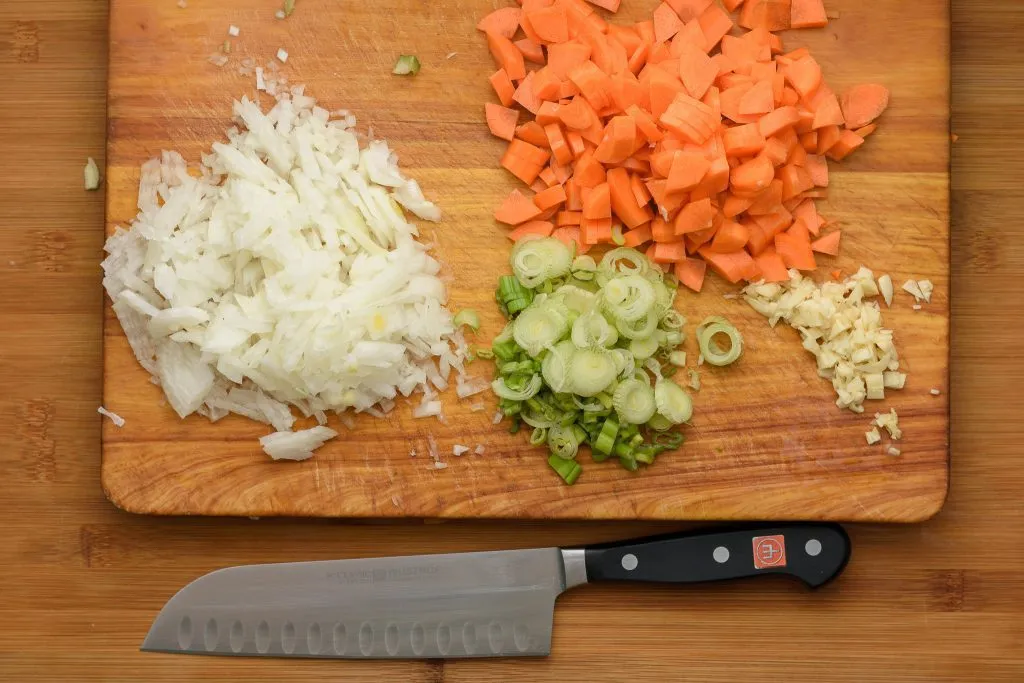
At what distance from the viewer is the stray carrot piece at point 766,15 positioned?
2182mm

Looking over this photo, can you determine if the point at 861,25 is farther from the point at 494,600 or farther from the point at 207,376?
the point at 207,376

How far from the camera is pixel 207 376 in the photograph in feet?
6.96

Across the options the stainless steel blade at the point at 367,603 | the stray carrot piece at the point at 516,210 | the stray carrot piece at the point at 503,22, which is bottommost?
the stainless steel blade at the point at 367,603

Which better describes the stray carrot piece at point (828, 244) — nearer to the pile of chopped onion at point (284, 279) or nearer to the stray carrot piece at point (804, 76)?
the stray carrot piece at point (804, 76)

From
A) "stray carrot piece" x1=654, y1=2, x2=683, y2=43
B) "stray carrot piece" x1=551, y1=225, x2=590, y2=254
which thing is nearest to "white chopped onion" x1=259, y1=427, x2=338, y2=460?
"stray carrot piece" x1=551, y1=225, x2=590, y2=254

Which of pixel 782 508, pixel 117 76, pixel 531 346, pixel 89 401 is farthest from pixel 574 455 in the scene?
pixel 117 76

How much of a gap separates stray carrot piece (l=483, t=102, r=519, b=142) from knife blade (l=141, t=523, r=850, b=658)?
1.03 metres

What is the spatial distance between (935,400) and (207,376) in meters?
1.78

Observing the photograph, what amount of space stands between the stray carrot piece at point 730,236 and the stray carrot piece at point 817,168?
0.23 metres

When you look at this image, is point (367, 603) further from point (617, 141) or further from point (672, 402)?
point (617, 141)

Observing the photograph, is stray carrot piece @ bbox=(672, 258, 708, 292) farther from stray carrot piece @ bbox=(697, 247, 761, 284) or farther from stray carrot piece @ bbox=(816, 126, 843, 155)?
stray carrot piece @ bbox=(816, 126, 843, 155)

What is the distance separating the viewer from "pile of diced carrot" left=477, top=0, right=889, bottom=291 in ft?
6.77

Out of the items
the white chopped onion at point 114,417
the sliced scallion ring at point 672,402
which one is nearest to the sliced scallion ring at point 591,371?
the sliced scallion ring at point 672,402

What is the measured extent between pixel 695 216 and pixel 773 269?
0.25m
